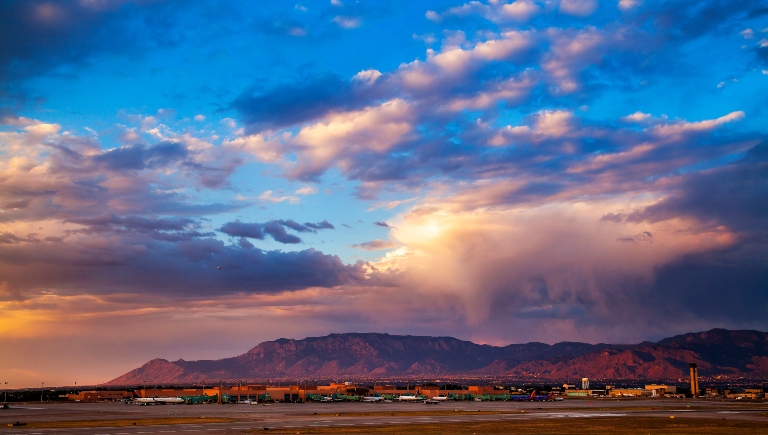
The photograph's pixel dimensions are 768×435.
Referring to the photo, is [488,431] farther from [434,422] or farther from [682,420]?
[682,420]

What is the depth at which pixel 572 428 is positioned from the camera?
282ft

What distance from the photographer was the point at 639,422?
326 feet

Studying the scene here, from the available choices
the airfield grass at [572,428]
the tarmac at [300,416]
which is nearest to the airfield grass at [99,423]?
the tarmac at [300,416]

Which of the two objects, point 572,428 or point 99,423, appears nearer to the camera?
point 572,428

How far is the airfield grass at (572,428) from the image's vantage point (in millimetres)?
80375

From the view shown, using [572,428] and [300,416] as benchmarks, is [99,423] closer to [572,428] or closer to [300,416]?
[300,416]

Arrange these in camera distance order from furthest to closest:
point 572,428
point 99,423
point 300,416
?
point 300,416
point 99,423
point 572,428

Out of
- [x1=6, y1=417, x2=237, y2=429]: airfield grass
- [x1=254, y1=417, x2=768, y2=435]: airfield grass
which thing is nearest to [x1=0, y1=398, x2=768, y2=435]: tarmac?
[x1=6, y1=417, x2=237, y2=429]: airfield grass

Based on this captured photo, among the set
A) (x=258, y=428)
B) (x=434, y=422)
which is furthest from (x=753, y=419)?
(x=258, y=428)

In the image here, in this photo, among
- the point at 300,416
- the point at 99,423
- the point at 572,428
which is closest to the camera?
the point at 572,428

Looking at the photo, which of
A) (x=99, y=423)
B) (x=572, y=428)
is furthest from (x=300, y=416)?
(x=572, y=428)

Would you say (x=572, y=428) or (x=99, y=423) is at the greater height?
(x=99, y=423)

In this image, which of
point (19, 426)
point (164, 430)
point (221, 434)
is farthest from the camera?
point (19, 426)

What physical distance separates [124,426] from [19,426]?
45.5 ft
